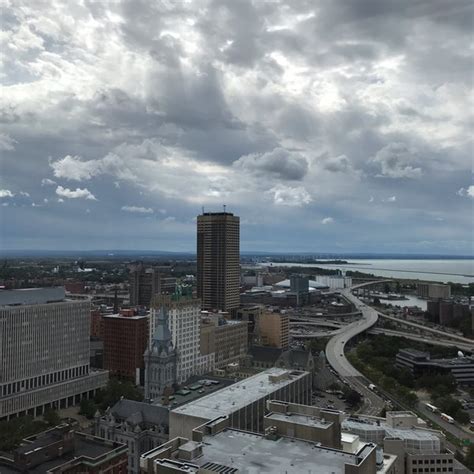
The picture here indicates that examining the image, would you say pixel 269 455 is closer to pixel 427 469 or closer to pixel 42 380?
pixel 427 469

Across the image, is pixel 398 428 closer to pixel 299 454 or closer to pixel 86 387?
pixel 299 454

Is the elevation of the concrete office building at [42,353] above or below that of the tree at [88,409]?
above

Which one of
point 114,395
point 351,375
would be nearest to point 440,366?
point 351,375

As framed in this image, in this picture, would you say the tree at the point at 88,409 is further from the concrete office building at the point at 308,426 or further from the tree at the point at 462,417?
the tree at the point at 462,417

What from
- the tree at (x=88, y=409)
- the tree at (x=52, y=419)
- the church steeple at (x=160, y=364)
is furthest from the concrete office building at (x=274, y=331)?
the tree at (x=52, y=419)

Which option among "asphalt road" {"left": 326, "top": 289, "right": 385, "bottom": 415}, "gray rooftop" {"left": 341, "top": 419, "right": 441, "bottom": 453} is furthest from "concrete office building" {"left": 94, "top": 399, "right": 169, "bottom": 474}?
"asphalt road" {"left": 326, "top": 289, "right": 385, "bottom": 415}

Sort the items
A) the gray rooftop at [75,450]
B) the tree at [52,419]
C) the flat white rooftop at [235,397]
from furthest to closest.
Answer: the tree at [52,419] < the flat white rooftop at [235,397] < the gray rooftop at [75,450]

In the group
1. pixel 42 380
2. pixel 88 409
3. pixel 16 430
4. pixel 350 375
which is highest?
pixel 42 380

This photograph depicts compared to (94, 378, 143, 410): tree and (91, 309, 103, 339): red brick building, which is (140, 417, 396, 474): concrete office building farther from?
(91, 309, 103, 339): red brick building

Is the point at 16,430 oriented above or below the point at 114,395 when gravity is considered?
above
